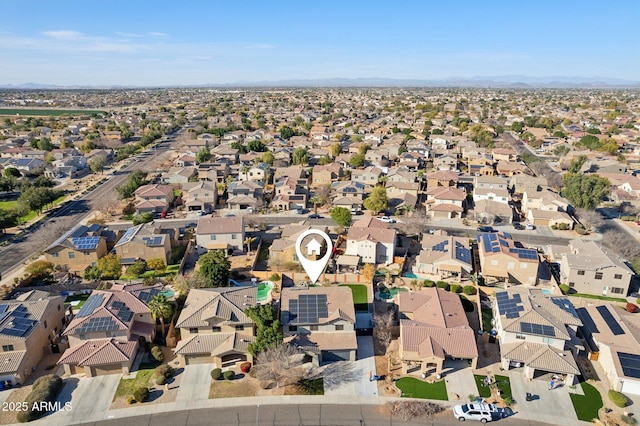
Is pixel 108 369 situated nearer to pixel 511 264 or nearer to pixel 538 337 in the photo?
pixel 538 337

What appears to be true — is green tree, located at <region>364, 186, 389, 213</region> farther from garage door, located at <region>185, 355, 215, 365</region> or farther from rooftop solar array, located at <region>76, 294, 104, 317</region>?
rooftop solar array, located at <region>76, 294, 104, 317</region>

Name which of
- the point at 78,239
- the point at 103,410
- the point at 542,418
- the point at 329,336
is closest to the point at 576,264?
the point at 542,418

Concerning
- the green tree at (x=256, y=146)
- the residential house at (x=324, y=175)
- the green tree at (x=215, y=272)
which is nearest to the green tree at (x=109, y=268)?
the green tree at (x=215, y=272)

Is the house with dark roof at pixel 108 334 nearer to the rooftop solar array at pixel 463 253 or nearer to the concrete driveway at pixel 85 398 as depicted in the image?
the concrete driveway at pixel 85 398

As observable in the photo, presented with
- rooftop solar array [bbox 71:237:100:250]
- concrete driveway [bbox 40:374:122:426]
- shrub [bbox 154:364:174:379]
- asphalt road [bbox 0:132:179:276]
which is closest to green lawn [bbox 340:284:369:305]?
shrub [bbox 154:364:174:379]

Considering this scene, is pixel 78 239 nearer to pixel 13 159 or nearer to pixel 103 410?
pixel 103 410

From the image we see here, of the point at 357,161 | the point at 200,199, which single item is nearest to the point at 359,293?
the point at 200,199

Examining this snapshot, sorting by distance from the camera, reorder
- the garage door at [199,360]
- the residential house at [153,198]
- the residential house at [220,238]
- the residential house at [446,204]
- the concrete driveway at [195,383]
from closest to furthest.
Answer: the concrete driveway at [195,383] < the garage door at [199,360] < the residential house at [220,238] < the residential house at [446,204] < the residential house at [153,198]
